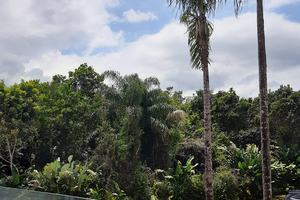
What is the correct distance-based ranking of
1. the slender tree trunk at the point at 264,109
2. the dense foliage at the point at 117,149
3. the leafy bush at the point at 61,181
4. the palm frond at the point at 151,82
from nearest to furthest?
the slender tree trunk at the point at 264,109 → the leafy bush at the point at 61,181 → the dense foliage at the point at 117,149 → the palm frond at the point at 151,82

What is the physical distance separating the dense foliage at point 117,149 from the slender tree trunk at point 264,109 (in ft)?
22.6

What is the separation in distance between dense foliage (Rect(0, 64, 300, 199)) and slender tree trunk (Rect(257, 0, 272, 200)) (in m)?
6.89

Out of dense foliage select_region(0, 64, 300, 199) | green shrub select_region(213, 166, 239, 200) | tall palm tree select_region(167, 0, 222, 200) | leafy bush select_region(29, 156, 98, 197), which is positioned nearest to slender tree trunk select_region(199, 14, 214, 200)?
tall palm tree select_region(167, 0, 222, 200)

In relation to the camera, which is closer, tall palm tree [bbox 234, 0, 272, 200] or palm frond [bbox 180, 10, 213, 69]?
tall palm tree [bbox 234, 0, 272, 200]

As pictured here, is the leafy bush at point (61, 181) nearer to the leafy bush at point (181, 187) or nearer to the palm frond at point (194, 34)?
the leafy bush at point (181, 187)

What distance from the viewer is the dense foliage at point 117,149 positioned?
13727 mm

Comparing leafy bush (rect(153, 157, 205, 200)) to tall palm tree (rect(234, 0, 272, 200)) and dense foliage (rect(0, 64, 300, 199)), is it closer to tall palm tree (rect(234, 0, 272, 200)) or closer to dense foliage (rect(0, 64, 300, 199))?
dense foliage (rect(0, 64, 300, 199))

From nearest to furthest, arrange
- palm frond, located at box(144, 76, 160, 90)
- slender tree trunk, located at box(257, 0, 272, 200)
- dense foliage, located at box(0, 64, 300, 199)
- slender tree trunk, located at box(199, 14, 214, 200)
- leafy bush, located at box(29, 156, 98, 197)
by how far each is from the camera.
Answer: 1. slender tree trunk, located at box(257, 0, 272, 200)
2. slender tree trunk, located at box(199, 14, 214, 200)
3. leafy bush, located at box(29, 156, 98, 197)
4. dense foliage, located at box(0, 64, 300, 199)
5. palm frond, located at box(144, 76, 160, 90)

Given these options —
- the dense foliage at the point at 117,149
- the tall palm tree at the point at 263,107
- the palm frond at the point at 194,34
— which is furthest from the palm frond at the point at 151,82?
the tall palm tree at the point at 263,107

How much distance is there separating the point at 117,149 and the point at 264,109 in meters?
8.77

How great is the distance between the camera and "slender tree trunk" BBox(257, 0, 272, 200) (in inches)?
284

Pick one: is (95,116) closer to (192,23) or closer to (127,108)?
(127,108)

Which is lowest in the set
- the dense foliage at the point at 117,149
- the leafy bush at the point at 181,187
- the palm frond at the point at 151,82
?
the leafy bush at the point at 181,187

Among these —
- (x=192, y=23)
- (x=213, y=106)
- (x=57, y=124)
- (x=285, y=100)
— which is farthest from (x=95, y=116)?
(x=285, y=100)
